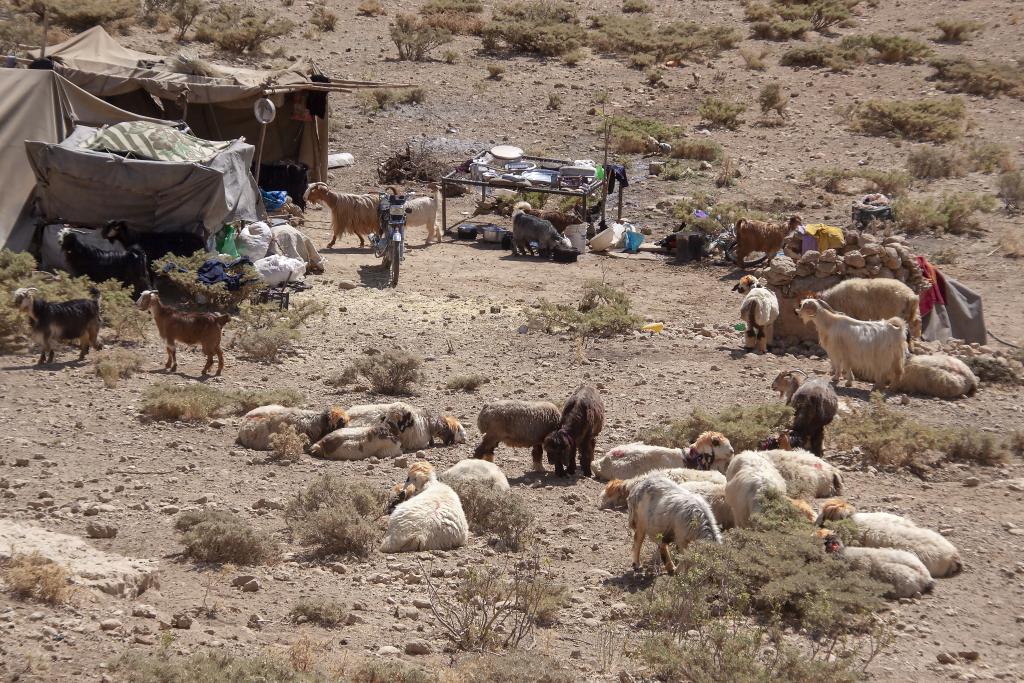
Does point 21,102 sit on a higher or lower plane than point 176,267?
higher

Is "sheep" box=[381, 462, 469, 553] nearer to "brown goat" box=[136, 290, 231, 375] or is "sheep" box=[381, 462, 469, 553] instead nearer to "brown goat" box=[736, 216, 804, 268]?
"brown goat" box=[136, 290, 231, 375]

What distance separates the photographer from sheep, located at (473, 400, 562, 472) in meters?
9.68

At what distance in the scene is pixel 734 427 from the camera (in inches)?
397

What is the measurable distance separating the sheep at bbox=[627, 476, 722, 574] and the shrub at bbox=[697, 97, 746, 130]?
18608 mm

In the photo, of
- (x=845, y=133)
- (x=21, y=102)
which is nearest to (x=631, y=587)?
(x=21, y=102)

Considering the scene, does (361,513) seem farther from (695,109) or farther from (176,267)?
(695,109)

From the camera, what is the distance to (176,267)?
13.6 meters

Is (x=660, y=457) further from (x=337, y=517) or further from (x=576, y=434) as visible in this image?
(x=337, y=517)

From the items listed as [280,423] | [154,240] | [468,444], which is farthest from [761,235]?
[280,423]

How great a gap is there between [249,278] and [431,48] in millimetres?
17125

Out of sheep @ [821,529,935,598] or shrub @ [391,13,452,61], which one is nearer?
sheep @ [821,529,935,598]

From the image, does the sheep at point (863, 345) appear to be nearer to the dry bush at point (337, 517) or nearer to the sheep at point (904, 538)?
the sheep at point (904, 538)

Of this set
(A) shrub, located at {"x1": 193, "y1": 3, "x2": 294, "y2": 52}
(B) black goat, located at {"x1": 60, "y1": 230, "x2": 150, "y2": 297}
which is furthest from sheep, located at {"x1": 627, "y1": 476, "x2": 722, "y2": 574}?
(A) shrub, located at {"x1": 193, "y1": 3, "x2": 294, "y2": 52}

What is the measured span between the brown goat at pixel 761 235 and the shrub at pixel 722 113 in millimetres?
8170
